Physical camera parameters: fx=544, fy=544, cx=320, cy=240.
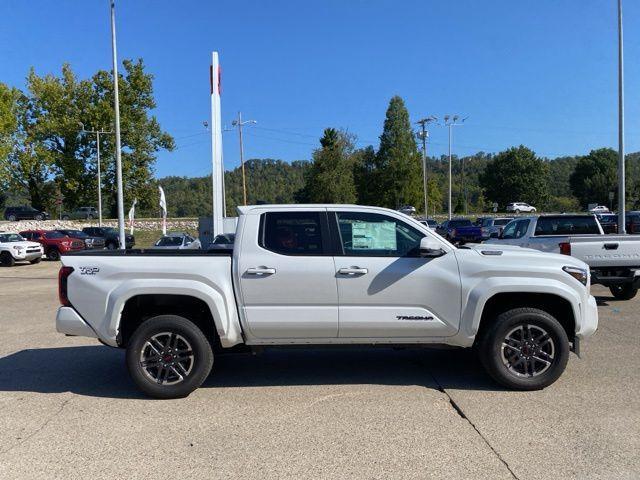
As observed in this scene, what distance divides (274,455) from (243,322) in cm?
157

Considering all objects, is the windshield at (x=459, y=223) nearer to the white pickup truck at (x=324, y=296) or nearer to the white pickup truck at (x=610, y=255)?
the white pickup truck at (x=610, y=255)

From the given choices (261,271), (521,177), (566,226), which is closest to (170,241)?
(566,226)

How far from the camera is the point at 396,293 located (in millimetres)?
5320

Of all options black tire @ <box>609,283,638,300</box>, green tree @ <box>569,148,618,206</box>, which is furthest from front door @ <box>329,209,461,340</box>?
green tree @ <box>569,148,618,206</box>

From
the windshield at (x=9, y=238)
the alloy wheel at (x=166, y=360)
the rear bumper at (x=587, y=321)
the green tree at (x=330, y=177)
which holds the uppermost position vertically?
the green tree at (x=330, y=177)

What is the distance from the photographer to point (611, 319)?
9211mm

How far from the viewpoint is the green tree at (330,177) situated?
203ft

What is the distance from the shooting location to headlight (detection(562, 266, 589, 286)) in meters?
5.46

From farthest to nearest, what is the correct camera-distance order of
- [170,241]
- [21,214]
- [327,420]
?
[21,214] → [170,241] → [327,420]

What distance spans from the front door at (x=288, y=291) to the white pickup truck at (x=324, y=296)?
→ 1 centimetres

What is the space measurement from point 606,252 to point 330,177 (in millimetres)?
52443

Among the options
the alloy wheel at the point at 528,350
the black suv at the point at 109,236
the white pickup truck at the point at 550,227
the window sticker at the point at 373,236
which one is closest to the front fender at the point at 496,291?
the alloy wheel at the point at 528,350

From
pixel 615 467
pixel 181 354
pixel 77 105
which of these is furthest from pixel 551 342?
pixel 77 105

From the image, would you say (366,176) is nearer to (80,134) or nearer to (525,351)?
(80,134)
